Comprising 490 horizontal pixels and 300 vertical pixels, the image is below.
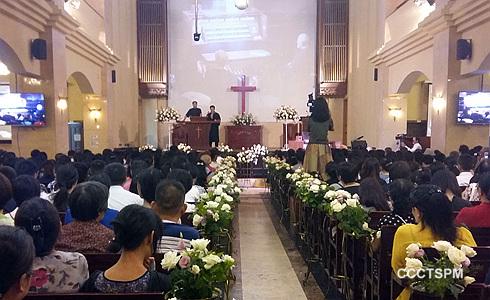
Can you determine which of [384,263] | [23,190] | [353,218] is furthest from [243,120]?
[384,263]

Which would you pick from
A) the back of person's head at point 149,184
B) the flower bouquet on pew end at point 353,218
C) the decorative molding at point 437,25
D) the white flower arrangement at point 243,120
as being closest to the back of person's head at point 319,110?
the decorative molding at point 437,25

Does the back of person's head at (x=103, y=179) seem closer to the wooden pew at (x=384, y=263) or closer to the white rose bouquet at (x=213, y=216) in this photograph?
the white rose bouquet at (x=213, y=216)

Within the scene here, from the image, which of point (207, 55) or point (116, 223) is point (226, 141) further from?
point (116, 223)

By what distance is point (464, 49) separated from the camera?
8.49 metres

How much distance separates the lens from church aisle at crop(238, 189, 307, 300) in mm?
4750

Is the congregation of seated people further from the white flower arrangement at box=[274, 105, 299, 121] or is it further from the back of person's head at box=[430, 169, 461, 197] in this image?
the white flower arrangement at box=[274, 105, 299, 121]

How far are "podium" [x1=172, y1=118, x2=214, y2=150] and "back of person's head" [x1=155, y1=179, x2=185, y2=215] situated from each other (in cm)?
1041

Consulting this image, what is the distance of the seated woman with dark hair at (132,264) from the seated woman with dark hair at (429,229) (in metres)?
1.36

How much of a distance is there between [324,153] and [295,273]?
3032mm

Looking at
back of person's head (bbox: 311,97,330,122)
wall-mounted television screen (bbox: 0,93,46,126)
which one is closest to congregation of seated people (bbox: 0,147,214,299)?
back of person's head (bbox: 311,97,330,122)

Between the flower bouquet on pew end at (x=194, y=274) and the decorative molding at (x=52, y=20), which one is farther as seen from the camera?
the decorative molding at (x=52, y=20)

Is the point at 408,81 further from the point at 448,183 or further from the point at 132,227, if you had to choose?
the point at 132,227

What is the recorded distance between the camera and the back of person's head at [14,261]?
1555 millimetres

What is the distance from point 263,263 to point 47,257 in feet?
12.3
